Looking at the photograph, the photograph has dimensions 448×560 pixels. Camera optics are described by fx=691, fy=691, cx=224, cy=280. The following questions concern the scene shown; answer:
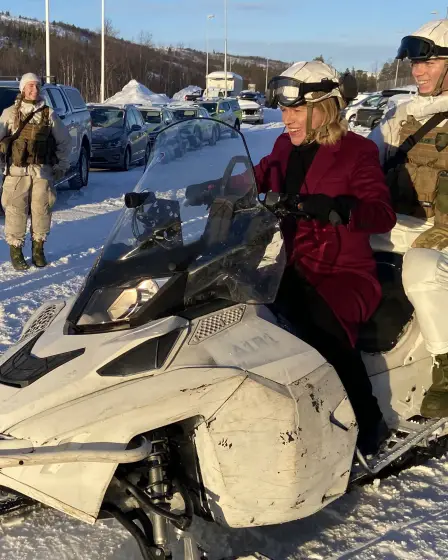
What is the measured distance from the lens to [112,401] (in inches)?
87.9

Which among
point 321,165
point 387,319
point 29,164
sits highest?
point 321,165

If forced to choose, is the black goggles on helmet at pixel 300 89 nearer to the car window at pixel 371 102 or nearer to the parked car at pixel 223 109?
the parked car at pixel 223 109

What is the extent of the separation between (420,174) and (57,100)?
31.6 ft

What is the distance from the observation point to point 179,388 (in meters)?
2.28

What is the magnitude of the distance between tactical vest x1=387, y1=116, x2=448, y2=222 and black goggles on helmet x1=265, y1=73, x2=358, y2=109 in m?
0.73

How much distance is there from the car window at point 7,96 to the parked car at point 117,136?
14.7 feet

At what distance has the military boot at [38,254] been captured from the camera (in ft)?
23.8

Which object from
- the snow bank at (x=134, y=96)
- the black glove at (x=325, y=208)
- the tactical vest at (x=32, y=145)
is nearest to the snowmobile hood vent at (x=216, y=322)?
the black glove at (x=325, y=208)

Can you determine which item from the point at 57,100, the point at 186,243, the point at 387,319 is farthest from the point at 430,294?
the point at 57,100

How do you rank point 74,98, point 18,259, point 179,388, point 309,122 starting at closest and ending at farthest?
point 179,388, point 309,122, point 18,259, point 74,98

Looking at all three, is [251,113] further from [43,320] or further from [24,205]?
[43,320]

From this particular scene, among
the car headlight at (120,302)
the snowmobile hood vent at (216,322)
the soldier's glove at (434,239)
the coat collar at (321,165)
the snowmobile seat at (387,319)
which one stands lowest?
the snowmobile seat at (387,319)

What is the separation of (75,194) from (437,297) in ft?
32.3

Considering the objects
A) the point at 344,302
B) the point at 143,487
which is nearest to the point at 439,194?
the point at 344,302
